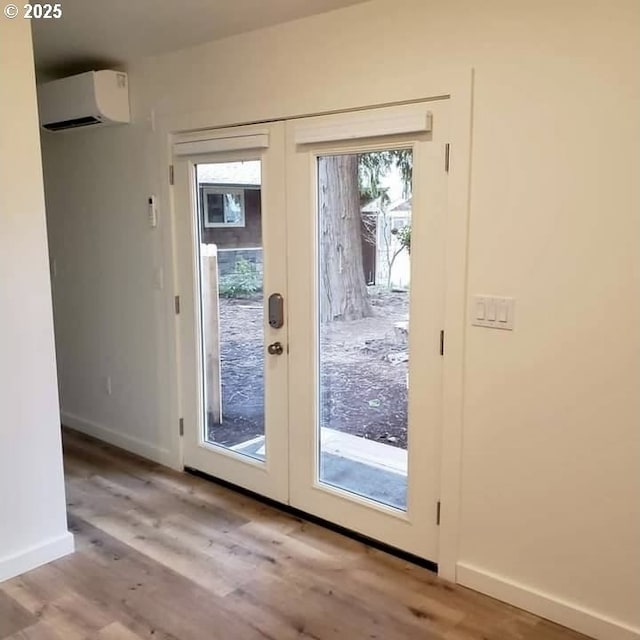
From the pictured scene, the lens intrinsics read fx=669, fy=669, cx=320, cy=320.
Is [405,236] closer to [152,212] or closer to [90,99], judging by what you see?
[152,212]

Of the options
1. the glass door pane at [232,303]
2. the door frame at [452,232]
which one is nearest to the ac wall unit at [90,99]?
the glass door pane at [232,303]

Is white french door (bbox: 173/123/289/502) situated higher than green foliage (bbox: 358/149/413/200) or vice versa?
green foliage (bbox: 358/149/413/200)

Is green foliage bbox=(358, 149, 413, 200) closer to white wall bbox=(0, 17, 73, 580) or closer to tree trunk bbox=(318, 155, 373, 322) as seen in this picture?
tree trunk bbox=(318, 155, 373, 322)

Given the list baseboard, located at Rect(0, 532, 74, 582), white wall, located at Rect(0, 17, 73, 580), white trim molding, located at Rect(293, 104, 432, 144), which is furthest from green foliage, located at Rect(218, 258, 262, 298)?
baseboard, located at Rect(0, 532, 74, 582)

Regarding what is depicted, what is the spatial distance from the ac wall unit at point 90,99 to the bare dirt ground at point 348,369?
1236 mm

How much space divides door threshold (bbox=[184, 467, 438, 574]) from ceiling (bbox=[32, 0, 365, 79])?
2269 millimetres

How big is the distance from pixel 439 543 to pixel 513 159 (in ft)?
A: 5.04

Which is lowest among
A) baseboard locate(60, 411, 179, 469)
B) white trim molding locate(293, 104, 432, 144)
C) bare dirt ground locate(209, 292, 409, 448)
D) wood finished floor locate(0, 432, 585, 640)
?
wood finished floor locate(0, 432, 585, 640)

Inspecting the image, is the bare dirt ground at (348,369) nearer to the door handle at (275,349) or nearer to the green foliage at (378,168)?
the door handle at (275,349)

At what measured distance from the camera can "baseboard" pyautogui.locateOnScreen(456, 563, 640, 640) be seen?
2.30 m

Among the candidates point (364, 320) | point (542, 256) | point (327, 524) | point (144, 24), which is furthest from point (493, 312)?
point (144, 24)

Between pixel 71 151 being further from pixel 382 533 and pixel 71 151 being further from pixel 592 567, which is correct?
pixel 592 567

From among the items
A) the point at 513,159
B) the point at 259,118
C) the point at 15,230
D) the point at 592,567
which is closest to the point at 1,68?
the point at 15,230

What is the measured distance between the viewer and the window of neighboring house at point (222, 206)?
11.0 feet
